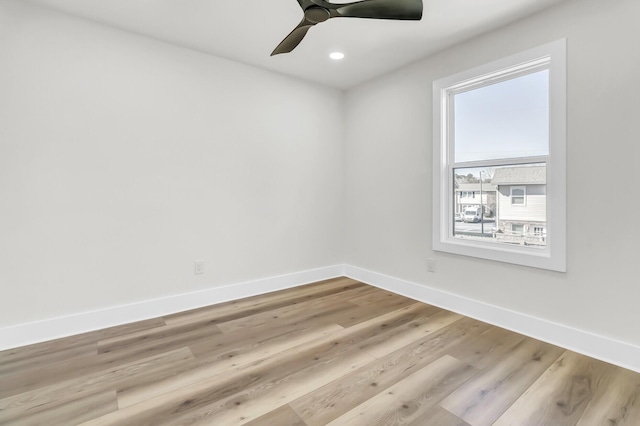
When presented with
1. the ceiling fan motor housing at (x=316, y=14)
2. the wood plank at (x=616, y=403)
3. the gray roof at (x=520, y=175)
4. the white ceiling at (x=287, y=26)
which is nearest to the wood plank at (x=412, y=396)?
the wood plank at (x=616, y=403)

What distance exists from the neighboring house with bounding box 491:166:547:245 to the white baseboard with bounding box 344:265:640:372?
612mm

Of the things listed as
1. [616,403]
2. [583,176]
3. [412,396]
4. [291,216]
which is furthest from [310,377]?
[583,176]

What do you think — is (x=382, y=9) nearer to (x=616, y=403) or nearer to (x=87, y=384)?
(x=616, y=403)

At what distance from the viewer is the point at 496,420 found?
5.03ft

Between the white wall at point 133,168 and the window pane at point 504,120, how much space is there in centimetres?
172

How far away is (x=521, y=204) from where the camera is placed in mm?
2553

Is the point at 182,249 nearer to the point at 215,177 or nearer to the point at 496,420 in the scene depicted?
the point at 215,177

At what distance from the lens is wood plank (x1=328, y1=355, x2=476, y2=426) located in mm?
1534

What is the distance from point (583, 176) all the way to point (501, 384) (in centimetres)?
150

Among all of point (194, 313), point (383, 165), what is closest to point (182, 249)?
point (194, 313)

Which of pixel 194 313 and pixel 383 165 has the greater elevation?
pixel 383 165

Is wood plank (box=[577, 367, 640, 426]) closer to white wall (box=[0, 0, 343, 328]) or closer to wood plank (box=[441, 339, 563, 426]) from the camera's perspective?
wood plank (box=[441, 339, 563, 426])

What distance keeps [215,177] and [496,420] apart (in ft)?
9.26

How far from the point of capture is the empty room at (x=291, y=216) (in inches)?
70.5
